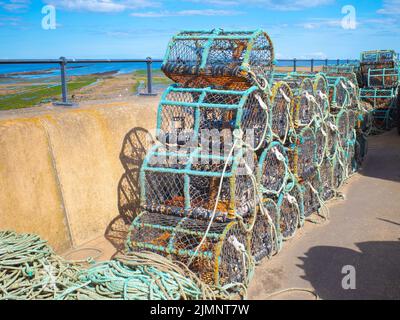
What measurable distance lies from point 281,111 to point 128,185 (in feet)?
6.38

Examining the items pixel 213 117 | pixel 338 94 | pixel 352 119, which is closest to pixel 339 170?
pixel 352 119

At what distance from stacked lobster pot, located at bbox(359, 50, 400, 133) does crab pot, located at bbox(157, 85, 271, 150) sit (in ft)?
27.4

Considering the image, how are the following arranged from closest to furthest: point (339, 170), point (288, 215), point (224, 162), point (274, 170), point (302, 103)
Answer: point (224, 162), point (274, 170), point (288, 215), point (302, 103), point (339, 170)

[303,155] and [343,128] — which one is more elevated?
[343,128]

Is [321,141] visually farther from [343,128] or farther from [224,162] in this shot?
[224,162]

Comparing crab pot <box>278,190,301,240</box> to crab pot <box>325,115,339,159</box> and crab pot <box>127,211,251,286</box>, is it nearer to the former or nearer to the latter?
→ crab pot <box>127,211,251,286</box>

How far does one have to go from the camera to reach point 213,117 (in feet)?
14.2

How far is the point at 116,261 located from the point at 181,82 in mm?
2014

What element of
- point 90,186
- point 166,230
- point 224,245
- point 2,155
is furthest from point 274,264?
point 2,155

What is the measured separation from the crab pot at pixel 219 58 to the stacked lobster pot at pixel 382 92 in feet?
26.9

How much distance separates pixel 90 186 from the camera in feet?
14.7

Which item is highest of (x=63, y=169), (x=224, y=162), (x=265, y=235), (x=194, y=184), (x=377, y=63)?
(x=377, y=63)
